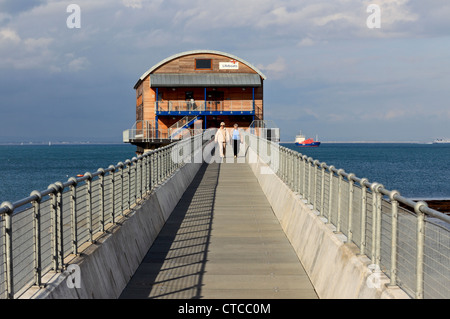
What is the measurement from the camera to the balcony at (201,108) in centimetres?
6762

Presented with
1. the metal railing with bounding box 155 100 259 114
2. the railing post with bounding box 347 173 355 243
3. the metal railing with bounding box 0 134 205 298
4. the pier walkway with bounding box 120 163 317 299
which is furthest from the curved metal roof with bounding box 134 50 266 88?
the railing post with bounding box 347 173 355 243

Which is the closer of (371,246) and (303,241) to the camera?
(371,246)

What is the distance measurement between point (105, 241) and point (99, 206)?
82 cm

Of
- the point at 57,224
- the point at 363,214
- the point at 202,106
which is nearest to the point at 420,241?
the point at 363,214

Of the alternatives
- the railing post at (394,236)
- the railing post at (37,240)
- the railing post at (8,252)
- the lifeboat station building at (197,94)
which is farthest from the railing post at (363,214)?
the lifeboat station building at (197,94)

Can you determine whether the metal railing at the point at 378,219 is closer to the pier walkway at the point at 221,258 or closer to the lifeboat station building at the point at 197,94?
the pier walkway at the point at 221,258

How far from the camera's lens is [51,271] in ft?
24.3

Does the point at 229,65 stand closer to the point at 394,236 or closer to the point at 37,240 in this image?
the point at 394,236

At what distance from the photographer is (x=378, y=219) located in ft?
25.2

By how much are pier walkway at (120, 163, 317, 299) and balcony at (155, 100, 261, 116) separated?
158ft
